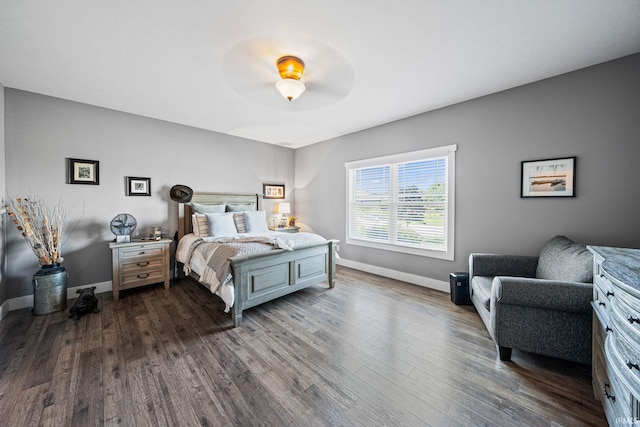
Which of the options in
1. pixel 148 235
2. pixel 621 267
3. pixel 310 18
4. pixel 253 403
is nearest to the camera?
pixel 621 267

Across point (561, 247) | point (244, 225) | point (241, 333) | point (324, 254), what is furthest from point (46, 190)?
point (561, 247)

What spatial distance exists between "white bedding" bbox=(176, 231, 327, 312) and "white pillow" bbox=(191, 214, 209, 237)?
3.9 inches

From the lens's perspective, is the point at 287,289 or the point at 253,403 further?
the point at 287,289

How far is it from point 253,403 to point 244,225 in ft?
9.06

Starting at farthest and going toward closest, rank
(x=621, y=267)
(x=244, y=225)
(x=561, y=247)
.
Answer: (x=244, y=225) → (x=561, y=247) → (x=621, y=267)

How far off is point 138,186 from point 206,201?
98 cm

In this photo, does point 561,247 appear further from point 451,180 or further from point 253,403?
point 253,403

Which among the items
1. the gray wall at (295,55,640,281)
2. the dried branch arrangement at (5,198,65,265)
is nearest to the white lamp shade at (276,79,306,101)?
the gray wall at (295,55,640,281)

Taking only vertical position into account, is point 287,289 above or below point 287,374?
above

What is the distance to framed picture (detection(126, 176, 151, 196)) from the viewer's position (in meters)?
3.44

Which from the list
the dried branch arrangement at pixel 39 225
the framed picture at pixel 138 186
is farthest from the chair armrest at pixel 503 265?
the dried branch arrangement at pixel 39 225

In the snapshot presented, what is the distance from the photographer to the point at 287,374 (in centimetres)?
171

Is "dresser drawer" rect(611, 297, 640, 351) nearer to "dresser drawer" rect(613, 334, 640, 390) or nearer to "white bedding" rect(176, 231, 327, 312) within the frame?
"dresser drawer" rect(613, 334, 640, 390)

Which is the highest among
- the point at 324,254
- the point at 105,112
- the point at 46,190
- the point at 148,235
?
the point at 105,112
